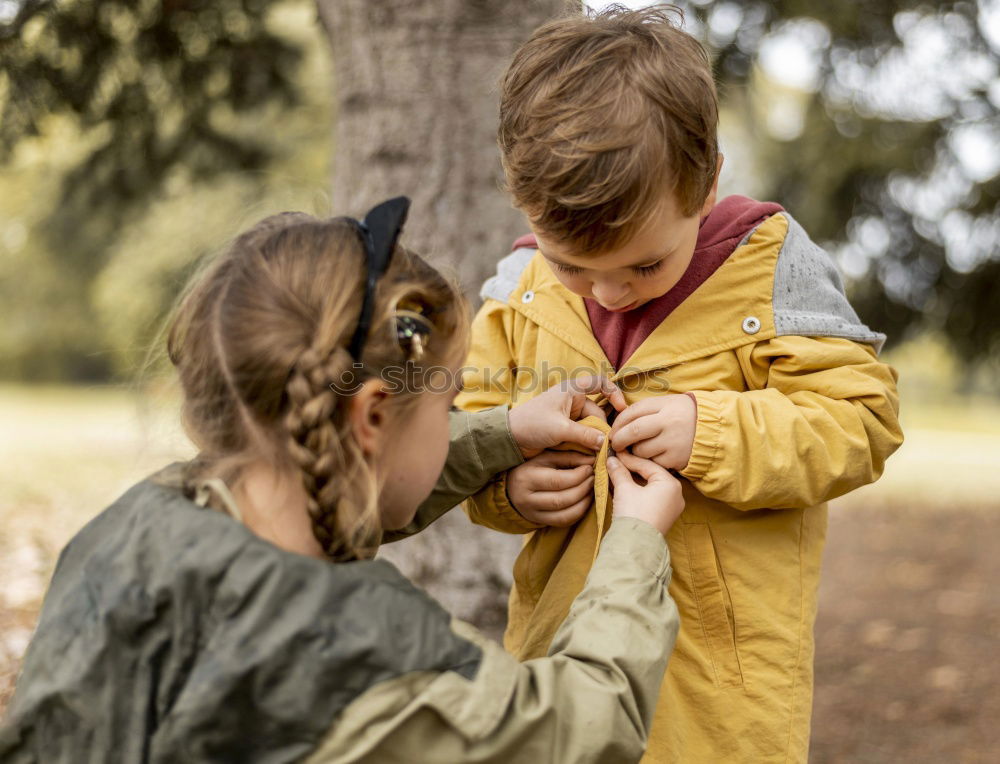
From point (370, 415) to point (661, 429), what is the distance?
595 millimetres

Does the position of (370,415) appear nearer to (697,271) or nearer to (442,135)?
(697,271)

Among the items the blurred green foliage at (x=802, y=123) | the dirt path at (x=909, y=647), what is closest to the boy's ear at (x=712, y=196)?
the blurred green foliage at (x=802, y=123)

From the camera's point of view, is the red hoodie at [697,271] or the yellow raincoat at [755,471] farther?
the red hoodie at [697,271]

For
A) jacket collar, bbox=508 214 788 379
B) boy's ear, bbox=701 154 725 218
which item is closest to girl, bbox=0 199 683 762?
jacket collar, bbox=508 214 788 379

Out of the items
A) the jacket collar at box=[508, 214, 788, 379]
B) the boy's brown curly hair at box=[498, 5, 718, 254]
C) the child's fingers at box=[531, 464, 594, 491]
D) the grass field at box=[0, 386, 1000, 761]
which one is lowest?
the grass field at box=[0, 386, 1000, 761]

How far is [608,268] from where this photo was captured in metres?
1.88

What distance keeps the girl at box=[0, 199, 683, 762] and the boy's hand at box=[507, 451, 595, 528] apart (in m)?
0.26

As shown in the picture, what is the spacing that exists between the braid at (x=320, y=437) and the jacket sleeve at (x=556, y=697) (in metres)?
0.28

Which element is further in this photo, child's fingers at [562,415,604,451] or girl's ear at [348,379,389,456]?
child's fingers at [562,415,604,451]

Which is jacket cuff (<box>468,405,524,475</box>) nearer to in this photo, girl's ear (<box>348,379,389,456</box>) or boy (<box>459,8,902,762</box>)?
boy (<box>459,8,902,762</box>)

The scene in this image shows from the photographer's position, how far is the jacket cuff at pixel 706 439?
1.86 m

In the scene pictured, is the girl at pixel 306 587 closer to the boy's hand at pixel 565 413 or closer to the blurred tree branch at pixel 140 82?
the boy's hand at pixel 565 413

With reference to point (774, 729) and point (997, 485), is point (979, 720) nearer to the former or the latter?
point (774, 729)

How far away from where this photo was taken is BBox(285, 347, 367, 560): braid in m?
1.50
